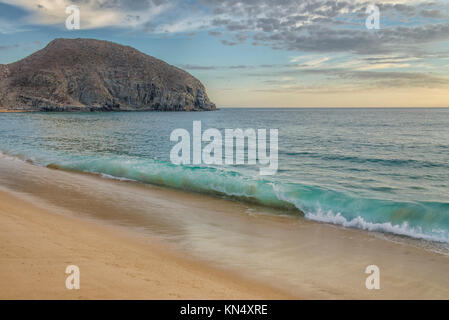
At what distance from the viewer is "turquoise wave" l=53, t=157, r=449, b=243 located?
7.51 meters

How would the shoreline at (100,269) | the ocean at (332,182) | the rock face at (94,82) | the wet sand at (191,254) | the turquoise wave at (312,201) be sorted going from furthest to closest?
the rock face at (94,82), the ocean at (332,182), the turquoise wave at (312,201), the wet sand at (191,254), the shoreline at (100,269)

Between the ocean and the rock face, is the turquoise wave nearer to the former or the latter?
the ocean

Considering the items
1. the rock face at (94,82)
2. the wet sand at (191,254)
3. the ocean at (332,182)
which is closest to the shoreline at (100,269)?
the wet sand at (191,254)

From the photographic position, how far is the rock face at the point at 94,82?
12322 centimetres

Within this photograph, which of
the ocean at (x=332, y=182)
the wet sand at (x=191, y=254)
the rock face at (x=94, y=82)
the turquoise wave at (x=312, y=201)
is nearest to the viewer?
the wet sand at (x=191, y=254)

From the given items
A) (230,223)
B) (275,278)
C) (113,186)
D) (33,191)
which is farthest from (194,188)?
(275,278)

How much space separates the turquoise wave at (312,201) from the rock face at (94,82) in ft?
400

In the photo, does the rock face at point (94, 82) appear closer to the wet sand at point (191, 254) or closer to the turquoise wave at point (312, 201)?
the turquoise wave at point (312, 201)

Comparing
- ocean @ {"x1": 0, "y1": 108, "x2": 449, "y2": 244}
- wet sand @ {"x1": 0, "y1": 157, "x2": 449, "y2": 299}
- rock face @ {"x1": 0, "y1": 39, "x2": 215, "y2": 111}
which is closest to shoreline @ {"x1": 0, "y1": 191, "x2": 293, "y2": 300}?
wet sand @ {"x1": 0, "y1": 157, "x2": 449, "y2": 299}

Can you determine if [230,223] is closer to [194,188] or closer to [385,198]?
[194,188]

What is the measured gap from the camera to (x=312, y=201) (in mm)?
9133

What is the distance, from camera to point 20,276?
3373 millimetres

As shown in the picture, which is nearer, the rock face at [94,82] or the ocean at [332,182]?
the ocean at [332,182]

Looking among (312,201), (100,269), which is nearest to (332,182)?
(312,201)
